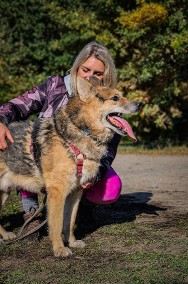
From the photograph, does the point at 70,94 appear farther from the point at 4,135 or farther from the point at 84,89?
the point at 4,135

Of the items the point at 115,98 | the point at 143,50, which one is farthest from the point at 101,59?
the point at 143,50

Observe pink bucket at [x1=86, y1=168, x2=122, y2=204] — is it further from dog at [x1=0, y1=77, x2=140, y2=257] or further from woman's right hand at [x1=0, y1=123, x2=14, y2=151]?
woman's right hand at [x1=0, y1=123, x2=14, y2=151]

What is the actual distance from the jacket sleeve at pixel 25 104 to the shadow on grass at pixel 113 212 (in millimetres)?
1413

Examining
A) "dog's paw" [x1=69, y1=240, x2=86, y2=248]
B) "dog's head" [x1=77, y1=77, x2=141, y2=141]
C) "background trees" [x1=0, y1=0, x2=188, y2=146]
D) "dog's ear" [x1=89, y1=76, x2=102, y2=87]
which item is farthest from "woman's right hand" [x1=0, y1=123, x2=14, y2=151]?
"background trees" [x1=0, y1=0, x2=188, y2=146]

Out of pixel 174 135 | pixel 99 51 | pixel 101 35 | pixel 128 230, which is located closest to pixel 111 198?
pixel 128 230

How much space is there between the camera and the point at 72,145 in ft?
15.6

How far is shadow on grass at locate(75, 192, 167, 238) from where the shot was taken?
591 centimetres

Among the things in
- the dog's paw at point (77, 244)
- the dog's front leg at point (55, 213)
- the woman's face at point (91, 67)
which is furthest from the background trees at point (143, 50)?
the dog's front leg at point (55, 213)

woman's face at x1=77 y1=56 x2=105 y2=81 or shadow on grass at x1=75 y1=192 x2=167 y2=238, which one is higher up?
woman's face at x1=77 y1=56 x2=105 y2=81

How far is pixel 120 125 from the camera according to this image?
488 cm

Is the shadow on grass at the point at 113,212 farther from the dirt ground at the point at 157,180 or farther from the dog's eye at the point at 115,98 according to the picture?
the dog's eye at the point at 115,98

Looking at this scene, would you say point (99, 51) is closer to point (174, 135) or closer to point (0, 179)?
point (0, 179)

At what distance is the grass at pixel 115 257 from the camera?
12.3 ft

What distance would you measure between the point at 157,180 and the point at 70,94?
5257mm
